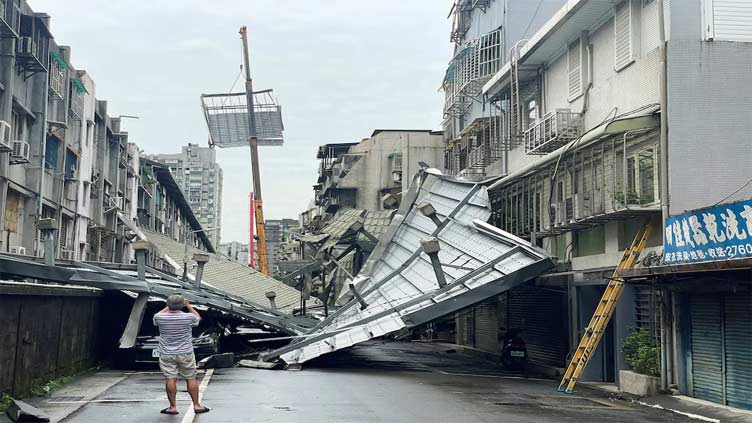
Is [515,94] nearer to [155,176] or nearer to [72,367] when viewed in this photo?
[72,367]

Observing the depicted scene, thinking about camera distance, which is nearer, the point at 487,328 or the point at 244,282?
the point at 487,328

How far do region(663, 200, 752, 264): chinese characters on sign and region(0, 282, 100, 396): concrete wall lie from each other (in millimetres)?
10812

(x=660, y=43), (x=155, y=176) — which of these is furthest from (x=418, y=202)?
(x=155, y=176)

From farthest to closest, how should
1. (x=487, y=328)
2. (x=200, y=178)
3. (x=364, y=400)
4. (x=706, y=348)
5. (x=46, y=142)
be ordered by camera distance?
(x=200, y=178) < (x=487, y=328) < (x=46, y=142) < (x=706, y=348) < (x=364, y=400)

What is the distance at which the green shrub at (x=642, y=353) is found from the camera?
1680cm

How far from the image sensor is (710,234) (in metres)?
13.7

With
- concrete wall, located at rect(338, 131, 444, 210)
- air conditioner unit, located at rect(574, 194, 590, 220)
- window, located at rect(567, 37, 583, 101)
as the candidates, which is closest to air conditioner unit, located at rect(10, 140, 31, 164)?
window, located at rect(567, 37, 583, 101)

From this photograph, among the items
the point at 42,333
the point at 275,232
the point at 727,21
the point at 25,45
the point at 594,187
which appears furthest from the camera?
the point at 275,232

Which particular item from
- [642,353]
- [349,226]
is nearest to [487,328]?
[349,226]

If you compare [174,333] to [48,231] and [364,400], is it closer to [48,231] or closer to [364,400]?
[364,400]

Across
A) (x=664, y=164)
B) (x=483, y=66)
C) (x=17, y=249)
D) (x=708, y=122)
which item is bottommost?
(x=17, y=249)

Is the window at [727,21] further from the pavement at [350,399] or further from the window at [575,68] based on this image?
the pavement at [350,399]

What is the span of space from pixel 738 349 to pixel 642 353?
104 inches

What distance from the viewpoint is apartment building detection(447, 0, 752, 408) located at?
1496 cm
